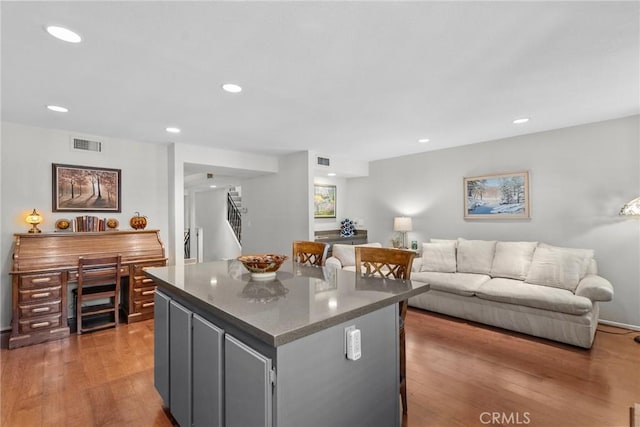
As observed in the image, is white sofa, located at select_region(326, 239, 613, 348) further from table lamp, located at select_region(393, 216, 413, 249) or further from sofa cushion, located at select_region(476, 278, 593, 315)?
table lamp, located at select_region(393, 216, 413, 249)

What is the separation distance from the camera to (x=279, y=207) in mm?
5473

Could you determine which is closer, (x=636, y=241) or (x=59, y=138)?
(x=636, y=241)

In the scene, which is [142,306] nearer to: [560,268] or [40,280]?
[40,280]

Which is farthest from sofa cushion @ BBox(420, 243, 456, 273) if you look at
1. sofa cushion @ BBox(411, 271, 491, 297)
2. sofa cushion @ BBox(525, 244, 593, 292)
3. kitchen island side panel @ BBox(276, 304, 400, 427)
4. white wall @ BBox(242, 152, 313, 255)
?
kitchen island side panel @ BBox(276, 304, 400, 427)

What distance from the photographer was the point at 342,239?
6395 mm

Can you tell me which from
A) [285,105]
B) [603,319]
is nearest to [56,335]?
[285,105]

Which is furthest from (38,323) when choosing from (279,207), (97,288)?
(279,207)

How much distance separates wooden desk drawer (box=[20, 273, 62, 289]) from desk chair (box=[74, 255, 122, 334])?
21 cm

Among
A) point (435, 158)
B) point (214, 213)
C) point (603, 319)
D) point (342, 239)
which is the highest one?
point (435, 158)

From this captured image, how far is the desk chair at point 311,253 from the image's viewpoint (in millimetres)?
2848

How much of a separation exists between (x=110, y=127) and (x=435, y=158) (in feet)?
15.3

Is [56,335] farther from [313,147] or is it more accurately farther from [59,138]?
[313,147]

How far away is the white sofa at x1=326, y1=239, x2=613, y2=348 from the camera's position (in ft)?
9.86

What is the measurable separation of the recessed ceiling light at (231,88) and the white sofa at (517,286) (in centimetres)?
272
